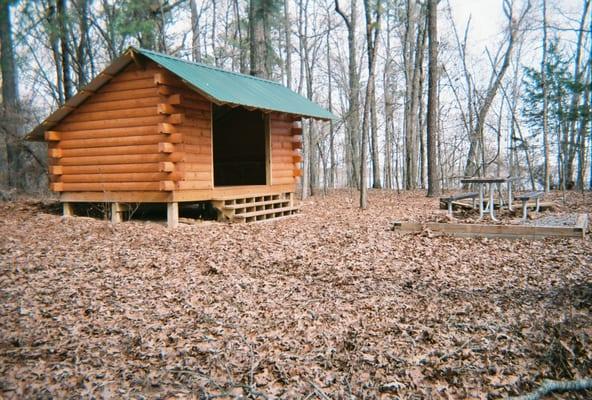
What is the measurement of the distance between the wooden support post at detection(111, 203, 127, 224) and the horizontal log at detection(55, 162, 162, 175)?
2.40ft

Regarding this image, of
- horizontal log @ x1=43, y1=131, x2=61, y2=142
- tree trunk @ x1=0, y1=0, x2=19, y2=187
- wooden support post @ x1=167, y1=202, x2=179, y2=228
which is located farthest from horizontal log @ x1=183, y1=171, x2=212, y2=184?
tree trunk @ x1=0, y1=0, x2=19, y2=187

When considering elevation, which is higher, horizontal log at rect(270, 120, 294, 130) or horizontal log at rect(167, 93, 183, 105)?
horizontal log at rect(167, 93, 183, 105)

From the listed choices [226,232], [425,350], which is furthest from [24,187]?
[425,350]

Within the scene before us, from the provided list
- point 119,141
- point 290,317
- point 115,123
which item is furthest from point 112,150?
point 290,317

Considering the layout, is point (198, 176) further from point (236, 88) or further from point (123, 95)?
point (123, 95)

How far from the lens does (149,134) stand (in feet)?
29.4

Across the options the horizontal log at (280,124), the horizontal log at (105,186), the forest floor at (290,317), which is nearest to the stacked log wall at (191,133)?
the horizontal log at (105,186)

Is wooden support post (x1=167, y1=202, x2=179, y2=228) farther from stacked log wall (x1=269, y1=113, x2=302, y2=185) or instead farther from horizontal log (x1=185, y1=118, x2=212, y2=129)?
stacked log wall (x1=269, y1=113, x2=302, y2=185)

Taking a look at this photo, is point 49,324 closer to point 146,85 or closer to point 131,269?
point 131,269

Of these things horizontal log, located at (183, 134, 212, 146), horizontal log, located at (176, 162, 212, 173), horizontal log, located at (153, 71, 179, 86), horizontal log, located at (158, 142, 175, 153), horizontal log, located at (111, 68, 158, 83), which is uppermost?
horizontal log, located at (111, 68, 158, 83)

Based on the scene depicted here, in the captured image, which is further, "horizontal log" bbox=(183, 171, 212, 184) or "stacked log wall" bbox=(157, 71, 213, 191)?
"horizontal log" bbox=(183, 171, 212, 184)

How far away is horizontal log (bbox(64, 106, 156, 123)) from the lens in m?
8.98

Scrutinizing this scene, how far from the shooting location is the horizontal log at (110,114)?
8984 millimetres

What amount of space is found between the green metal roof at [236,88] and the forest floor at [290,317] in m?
2.93
